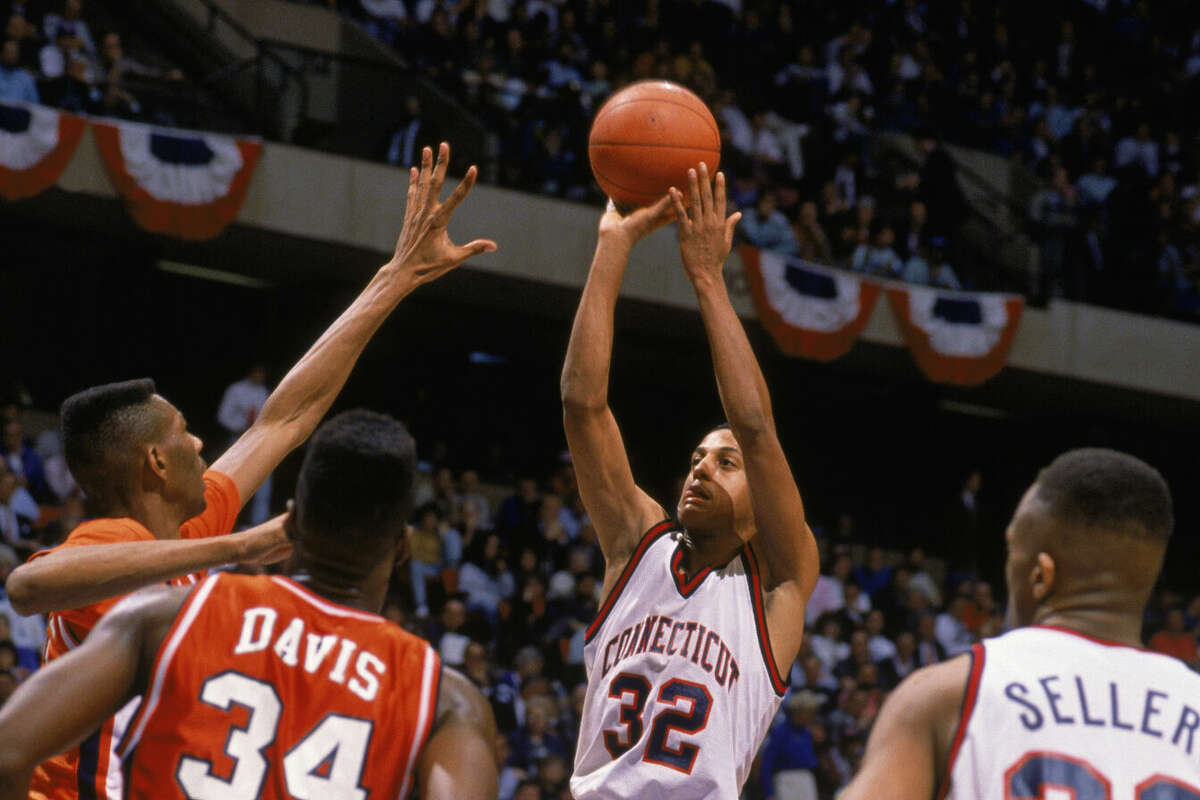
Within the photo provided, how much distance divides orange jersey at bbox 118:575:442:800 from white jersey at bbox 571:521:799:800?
1.42 meters

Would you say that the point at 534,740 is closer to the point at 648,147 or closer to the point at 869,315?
the point at 869,315

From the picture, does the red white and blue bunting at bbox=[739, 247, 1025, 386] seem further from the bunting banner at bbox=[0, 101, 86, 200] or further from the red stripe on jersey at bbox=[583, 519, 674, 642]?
the red stripe on jersey at bbox=[583, 519, 674, 642]

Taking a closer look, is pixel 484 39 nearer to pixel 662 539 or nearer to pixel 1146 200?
pixel 1146 200

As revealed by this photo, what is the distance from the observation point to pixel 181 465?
3.65 m

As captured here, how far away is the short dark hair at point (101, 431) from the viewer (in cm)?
358

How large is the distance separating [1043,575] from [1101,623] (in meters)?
0.12

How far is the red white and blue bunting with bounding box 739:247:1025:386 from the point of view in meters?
15.1

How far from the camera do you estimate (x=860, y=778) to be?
2.45 metres

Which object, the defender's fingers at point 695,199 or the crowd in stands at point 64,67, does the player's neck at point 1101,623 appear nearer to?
the defender's fingers at point 695,199

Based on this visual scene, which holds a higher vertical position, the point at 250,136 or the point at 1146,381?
the point at 250,136

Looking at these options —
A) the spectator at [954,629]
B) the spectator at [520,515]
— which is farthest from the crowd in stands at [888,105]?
the spectator at [954,629]

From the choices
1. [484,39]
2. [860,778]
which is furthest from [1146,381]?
[860,778]

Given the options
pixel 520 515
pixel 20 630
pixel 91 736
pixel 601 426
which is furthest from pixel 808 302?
pixel 91 736

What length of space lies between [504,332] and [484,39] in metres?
3.34
